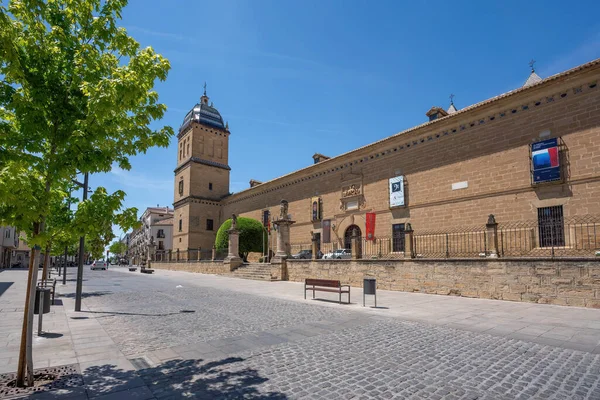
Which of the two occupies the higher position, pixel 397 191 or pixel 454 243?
pixel 397 191

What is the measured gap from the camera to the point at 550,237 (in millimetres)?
15117

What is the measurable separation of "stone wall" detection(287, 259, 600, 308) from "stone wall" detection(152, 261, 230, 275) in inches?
527

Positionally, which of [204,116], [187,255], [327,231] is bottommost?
[187,255]

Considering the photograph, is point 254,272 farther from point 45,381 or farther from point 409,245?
point 45,381

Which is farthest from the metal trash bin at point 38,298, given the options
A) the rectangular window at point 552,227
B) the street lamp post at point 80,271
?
the rectangular window at point 552,227

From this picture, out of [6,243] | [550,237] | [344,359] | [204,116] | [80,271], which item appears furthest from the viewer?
[204,116]

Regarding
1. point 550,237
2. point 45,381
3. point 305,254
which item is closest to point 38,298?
point 45,381

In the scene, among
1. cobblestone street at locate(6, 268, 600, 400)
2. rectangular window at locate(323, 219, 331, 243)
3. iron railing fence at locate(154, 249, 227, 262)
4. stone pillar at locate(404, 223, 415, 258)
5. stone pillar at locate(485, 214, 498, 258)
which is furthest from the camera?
iron railing fence at locate(154, 249, 227, 262)

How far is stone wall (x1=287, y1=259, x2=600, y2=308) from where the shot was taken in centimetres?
1009

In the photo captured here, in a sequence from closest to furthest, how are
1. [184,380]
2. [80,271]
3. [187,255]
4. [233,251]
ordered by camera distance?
1. [184,380]
2. [80,271]
3. [233,251]
4. [187,255]

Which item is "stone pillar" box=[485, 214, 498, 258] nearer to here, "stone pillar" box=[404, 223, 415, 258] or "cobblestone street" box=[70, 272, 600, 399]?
"stone pillar" box=[404, 223, 415, 258]

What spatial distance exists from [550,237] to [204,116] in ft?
130

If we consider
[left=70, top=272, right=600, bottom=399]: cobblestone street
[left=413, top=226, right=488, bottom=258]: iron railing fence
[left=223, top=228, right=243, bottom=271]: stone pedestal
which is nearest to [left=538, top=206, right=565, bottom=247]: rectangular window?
[left=413, top=226, right=488, bottom=258]: iron railing fence

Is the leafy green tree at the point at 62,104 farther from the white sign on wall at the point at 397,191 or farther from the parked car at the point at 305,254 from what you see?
the parked car at the point at 305,254
